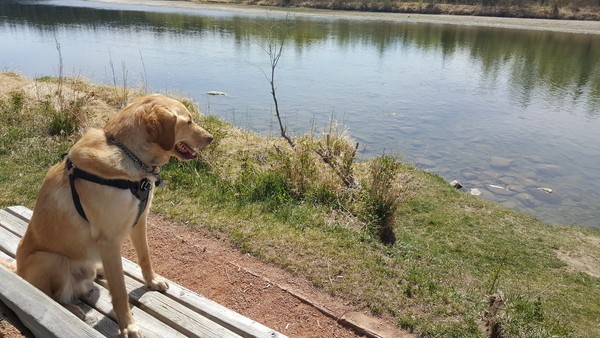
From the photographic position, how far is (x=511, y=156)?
12758 mm

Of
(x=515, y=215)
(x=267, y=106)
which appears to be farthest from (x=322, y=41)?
(x=515, y=215)

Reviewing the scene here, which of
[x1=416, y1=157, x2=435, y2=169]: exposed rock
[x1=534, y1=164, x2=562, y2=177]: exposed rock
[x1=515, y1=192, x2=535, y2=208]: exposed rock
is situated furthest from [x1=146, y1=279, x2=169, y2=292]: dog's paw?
[x1=534, y1=164, x2=562, y2=177]: exposed rock

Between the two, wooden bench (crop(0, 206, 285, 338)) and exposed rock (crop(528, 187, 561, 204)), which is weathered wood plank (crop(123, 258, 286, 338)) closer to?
wooden bench (crop(0, 206, 285, 338))

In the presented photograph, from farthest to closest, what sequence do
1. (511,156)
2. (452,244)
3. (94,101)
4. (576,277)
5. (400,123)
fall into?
(400,123)
(511,156)
(94,101)
(452,244)
(576,277)

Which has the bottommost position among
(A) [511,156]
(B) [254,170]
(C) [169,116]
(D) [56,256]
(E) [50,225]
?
(A) [511,156]

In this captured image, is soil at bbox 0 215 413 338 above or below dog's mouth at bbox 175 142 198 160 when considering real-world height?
below

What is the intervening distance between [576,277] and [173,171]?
20.1 ft

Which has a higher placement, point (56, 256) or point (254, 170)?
point (56, 256)

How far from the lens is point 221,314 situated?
3.50 m

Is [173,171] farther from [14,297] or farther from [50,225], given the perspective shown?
[14,297]

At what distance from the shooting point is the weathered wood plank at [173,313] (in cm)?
323

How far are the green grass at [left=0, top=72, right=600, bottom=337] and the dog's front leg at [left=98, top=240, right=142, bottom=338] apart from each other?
86.4 inches

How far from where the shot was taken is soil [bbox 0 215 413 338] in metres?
4.26

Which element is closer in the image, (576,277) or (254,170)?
(576,277)
